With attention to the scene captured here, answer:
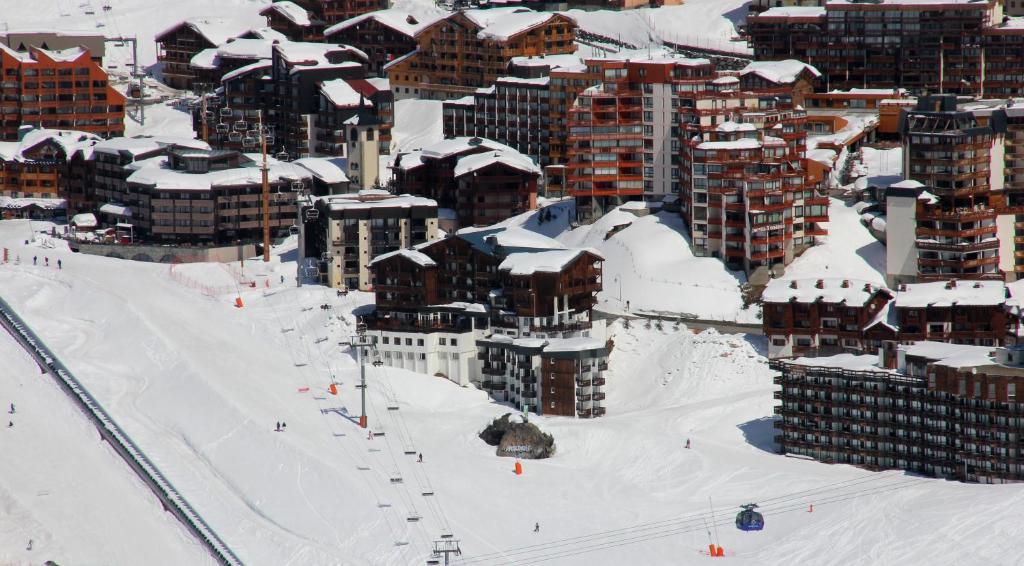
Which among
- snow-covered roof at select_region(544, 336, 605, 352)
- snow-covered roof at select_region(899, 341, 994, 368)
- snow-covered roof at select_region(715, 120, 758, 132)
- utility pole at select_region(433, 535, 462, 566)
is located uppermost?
snow-covered roof at select_region(715, 120, 758, 132)

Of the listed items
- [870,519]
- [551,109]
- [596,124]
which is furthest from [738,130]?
[870,519]

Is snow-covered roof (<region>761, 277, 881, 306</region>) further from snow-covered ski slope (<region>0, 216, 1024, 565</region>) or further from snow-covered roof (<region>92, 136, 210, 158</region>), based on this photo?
snow-covered roof (<region>92, 136, 210, 158</region>)

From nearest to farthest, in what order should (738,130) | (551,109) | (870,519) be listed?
(870,519)
(738,130)
(551,109)

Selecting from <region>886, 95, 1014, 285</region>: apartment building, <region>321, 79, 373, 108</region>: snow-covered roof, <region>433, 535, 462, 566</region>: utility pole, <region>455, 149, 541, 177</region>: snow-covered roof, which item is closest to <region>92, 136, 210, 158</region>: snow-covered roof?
<region>321, 79, 373, 108</region>: snow-covered roof

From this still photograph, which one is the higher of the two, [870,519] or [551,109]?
[551,109]

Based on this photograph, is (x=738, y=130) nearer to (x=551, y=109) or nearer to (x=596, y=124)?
(x=596, y=124)

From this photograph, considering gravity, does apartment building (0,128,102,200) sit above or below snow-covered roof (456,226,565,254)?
above

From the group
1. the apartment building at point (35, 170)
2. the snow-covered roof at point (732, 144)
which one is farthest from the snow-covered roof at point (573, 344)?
the apartment building at point (35, 170)
